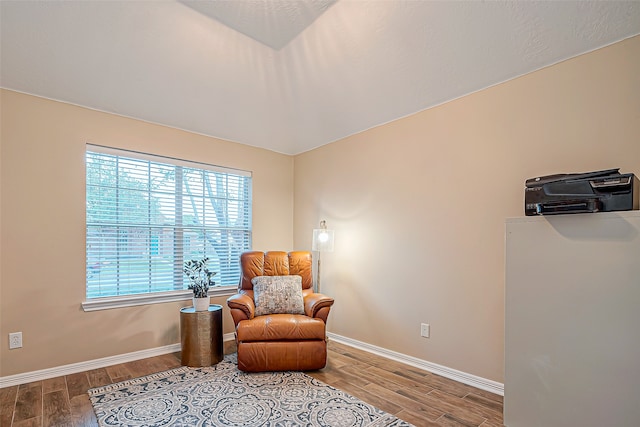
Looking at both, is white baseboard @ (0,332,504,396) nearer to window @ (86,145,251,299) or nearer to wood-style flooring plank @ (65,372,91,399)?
wood-style flooring plank @ (65,372,91,399)

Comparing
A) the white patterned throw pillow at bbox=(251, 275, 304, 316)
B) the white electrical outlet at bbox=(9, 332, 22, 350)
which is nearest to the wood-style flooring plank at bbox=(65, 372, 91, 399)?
the white electrical outlet at bbox=(9, 332, 22, 350)

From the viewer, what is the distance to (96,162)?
10.8 feet

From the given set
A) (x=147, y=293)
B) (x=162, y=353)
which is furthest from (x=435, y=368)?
(x=147, y=293)

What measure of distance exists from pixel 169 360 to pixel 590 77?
4330 millimetres

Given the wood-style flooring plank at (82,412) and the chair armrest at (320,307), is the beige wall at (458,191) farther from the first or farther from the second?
the wood-style flooring plank at (82,412)

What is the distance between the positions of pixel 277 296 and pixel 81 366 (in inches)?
75.2

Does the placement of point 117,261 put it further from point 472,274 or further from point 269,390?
point 472,274

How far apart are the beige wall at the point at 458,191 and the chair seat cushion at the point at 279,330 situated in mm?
898

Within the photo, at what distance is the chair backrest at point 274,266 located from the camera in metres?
3.65

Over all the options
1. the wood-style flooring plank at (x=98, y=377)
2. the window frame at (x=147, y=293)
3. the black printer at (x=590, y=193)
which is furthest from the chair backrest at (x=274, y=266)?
the black printer at (x=590, y=193)

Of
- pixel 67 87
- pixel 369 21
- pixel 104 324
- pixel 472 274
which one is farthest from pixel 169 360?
pixel 369 21

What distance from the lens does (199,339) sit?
3.13m

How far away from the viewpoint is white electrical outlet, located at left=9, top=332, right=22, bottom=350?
2.75m

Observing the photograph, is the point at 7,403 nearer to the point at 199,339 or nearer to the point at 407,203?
the point at 199,339
